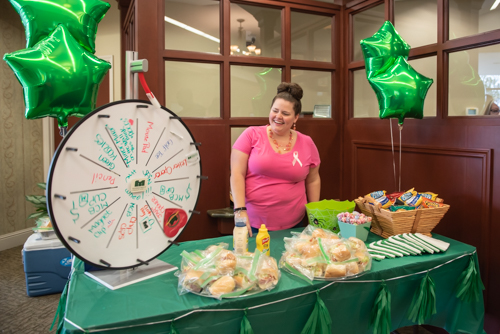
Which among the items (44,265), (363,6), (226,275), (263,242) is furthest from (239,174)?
(44,265)

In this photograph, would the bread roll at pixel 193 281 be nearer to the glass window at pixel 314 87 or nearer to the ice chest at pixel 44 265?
the glass window at pixel 314 87

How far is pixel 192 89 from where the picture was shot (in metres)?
2.59

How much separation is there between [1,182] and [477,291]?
4.40 m

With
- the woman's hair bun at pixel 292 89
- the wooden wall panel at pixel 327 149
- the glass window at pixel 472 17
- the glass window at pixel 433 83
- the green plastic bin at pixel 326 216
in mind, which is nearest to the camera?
the green plastic bin at pixel 326 216

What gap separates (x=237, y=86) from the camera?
8.90ft

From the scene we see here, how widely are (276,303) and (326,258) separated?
0.27m

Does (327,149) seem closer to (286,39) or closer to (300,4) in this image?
(286,39)

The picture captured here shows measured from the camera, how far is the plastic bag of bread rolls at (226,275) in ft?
4.07

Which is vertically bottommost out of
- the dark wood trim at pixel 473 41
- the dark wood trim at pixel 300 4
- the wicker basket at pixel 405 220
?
the wicker basket at pixel 405 220

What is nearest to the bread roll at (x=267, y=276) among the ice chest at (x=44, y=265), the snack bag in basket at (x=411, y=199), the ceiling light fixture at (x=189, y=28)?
the snack bag in basket at (x=411, y=199)

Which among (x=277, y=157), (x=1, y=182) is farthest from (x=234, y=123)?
(x=1, y=182)

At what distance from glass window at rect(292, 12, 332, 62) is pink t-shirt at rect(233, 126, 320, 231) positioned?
1.00 m

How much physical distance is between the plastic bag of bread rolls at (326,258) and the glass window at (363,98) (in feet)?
4.68

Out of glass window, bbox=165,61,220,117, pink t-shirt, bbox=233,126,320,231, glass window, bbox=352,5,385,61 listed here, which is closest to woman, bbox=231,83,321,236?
pink t-shirt, bbox=233,126,320,231
